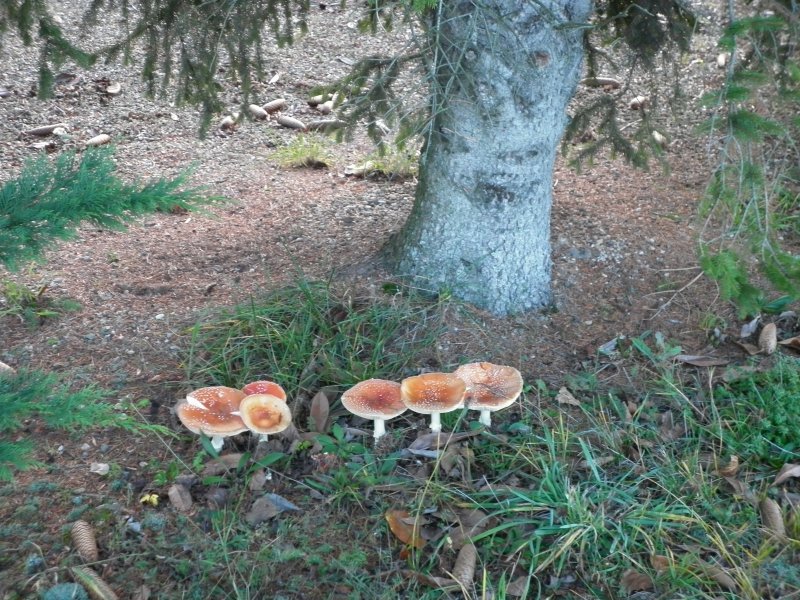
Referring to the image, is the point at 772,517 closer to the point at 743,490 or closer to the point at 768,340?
the point at 743,490

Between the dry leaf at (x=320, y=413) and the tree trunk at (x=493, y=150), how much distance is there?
0.93 m

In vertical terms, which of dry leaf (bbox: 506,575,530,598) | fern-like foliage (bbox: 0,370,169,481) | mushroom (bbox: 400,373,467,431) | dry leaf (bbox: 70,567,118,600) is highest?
fern-like foliage (bbox: 0,370,169,481)

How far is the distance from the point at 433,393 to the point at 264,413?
2.13 ft

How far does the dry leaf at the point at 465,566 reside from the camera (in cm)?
254

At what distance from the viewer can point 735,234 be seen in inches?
126

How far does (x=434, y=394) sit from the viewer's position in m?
3.01

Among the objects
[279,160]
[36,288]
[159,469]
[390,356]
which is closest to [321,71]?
[279,160]

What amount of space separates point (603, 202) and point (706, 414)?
1.97 m

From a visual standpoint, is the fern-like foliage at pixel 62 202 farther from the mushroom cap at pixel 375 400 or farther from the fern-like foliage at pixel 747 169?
the fern-like foliage at pixel 747 169

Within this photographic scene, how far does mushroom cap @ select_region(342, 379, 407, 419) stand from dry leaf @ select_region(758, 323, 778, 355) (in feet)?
5.75

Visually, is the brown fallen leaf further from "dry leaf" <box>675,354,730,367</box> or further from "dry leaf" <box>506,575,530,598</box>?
"dry leaf" <box>675,354,730,367</box>

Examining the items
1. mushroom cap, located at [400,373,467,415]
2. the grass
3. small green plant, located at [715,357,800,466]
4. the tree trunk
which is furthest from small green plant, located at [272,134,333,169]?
small green plant, located at [715,357,800,466]

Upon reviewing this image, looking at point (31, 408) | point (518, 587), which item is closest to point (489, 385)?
point (518, 587)

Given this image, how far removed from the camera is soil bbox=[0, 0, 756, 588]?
3.57 meters
